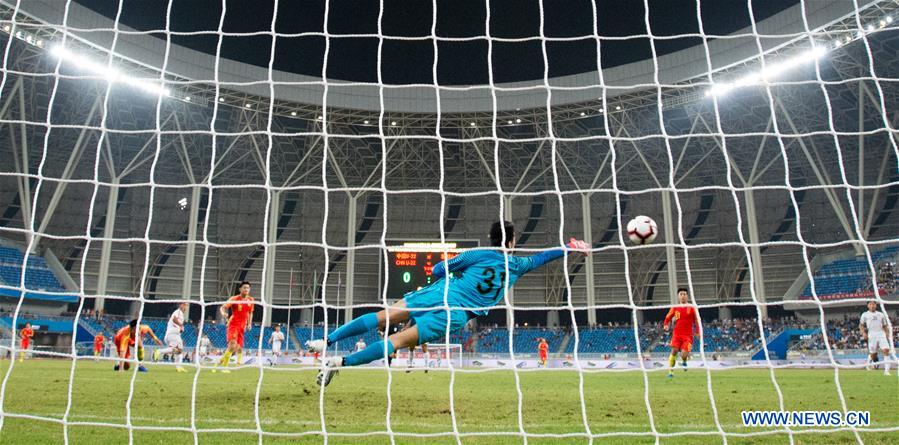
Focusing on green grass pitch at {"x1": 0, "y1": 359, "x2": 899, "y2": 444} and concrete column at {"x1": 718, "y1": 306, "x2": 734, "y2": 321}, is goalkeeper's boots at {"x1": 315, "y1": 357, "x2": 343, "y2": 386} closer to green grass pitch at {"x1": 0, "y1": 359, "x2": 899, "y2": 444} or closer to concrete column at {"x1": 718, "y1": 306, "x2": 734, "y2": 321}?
green grass pitch at {"x1": 0, "y1": 359, "x2": 899, "y2": 444}

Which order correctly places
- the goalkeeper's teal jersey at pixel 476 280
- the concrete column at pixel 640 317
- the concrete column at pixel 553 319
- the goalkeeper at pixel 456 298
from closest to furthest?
the goalkeeper at pixel 456 298 → the goalkeeper's teal jersey at pixel 476 280 → the concrete column at pixel 640 317 → the concrete column at pixel 553 319

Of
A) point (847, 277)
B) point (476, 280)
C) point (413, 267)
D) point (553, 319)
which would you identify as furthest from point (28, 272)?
point (847, 277)

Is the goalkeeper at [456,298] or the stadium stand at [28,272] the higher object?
the stadium stand at [28,272]

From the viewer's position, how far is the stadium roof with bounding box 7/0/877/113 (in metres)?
24.8

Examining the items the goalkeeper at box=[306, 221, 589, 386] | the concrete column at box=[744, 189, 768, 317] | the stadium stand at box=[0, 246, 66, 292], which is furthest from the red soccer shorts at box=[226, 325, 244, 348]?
the concrete column at box=[744, 189, 768, 317]

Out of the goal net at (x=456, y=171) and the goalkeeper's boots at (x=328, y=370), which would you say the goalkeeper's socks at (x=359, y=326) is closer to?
the goalkeeper's boots at (x=328, y=370)

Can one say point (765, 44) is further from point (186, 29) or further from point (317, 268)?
point (317, 268)

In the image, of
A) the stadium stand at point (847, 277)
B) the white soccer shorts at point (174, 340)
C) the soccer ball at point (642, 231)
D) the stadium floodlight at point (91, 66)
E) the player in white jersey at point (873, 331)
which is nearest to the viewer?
the soccer ball at point (642, 231)

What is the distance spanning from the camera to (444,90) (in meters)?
25.9

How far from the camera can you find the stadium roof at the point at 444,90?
2480cm

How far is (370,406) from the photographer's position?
22.8 feet

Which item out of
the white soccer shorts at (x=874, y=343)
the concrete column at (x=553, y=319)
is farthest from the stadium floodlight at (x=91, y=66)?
the concrete column at (x=553, y=319)

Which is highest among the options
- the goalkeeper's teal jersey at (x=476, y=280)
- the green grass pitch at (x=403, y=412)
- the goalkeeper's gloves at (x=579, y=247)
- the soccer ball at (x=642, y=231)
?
the soccer ball at (x=642, y=231)

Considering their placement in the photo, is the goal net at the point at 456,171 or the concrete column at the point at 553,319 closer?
the goal net at the point at 456,171
